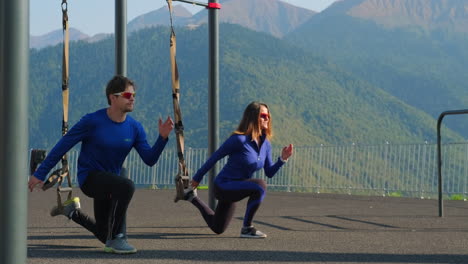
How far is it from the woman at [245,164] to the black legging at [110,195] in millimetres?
1219

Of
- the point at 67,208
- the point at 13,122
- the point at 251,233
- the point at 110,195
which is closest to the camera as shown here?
the point at 13,122

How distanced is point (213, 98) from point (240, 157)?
204 centimetres

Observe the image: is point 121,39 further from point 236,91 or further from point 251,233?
point 236,91

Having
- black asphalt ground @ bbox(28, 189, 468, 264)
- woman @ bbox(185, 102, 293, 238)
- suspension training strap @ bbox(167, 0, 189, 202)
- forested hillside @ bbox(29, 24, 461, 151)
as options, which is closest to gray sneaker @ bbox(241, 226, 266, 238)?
woman @ bbox(185, 102, 293, 238)

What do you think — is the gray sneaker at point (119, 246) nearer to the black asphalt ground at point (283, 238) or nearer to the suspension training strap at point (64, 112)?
the black asphalt ground at point (283, 238)

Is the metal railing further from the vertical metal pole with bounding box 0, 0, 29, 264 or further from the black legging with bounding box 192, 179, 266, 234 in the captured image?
the vertical metal pole with bounding box 0, 0, 29, 264

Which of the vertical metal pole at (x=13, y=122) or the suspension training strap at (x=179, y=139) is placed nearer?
the vertical metal pole at (x=13, y=122)

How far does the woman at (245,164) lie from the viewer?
8.05 meters

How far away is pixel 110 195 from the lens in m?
6.83

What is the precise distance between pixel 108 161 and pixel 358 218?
5.50 m

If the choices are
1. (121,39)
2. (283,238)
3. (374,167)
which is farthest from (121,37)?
(374,167)

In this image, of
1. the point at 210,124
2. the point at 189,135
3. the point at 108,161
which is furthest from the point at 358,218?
the point at 189,135

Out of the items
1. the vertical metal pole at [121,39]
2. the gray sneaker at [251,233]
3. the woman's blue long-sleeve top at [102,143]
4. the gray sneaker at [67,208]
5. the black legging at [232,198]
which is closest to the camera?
the woman's blue long-sleeve top at [102,143]

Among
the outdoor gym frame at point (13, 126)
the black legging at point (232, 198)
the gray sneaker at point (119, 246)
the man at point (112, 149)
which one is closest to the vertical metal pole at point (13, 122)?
the outdoor gym frame at point (13, 126)
